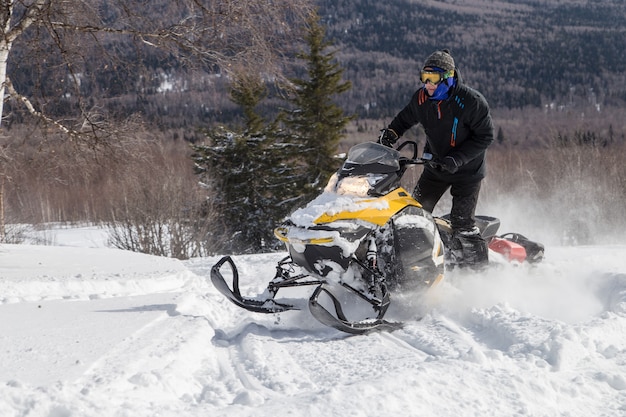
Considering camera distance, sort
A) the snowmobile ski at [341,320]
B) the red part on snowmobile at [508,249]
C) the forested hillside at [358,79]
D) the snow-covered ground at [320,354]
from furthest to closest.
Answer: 1. the forested hillside at [358,79]
2. the red part on snowmobile at [508,249]
3. the snowmobile ski at [341,320]
4. the snow-covered ground at [320,354]

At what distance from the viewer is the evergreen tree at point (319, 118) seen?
28.1m

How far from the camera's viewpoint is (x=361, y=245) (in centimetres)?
436

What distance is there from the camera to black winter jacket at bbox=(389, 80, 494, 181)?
4879 mm

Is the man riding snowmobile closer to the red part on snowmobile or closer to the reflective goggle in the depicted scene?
the reflective goggle

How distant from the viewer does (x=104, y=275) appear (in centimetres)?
656

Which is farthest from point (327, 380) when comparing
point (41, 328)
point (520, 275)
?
point (520, 275)

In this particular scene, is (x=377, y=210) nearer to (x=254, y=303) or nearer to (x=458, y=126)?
(x=254, y=303)

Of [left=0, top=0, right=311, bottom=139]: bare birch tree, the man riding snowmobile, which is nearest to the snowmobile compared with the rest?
the man riding snowmobile

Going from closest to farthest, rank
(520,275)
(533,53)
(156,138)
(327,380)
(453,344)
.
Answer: (327,380) < (453,344) < (520,275) < (156,138) < (533,53)

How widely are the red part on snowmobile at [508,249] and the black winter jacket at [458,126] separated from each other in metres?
0.97

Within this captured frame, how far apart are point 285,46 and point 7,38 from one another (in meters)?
3.29

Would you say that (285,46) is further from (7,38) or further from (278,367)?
(278,367)

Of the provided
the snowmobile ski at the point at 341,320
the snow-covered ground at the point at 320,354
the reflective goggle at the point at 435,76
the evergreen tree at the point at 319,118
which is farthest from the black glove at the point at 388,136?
the evergreen tree at the point at 319,118

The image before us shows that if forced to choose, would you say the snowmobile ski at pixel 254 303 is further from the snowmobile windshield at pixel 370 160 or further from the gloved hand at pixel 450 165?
the gloved hand at pixel 450 165
